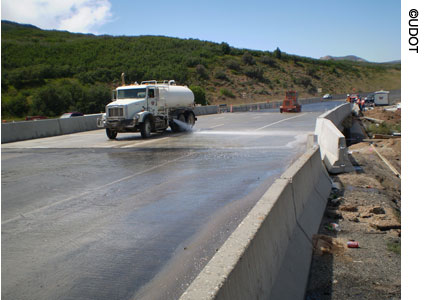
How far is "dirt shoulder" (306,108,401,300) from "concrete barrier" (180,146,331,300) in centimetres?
23

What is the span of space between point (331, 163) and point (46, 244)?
7.52m

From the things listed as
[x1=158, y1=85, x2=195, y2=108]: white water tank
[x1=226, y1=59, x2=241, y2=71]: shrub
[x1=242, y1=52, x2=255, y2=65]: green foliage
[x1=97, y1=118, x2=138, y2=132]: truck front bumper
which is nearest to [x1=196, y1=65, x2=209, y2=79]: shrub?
[x1=226, y1=59, x2=241, y2=71]: shrub

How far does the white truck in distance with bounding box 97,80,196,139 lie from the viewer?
21.5 meters

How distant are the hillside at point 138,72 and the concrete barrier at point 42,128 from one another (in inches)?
933

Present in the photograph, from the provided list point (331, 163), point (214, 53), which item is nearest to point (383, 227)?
point (331, 163)

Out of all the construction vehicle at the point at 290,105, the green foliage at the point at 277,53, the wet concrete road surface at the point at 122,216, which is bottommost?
the wet concrete road surface at the point at 122,216

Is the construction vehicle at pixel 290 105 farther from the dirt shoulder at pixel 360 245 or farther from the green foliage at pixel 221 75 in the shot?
the green foliage at pixel 221 75

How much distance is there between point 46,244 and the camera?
20.9ft

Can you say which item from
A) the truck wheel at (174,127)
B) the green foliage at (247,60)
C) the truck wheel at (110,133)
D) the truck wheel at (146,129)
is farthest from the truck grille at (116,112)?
the green foliage at (247,60)

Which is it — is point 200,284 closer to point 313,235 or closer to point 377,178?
point 313,235

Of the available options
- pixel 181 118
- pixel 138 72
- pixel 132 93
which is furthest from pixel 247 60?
pixel 132 93

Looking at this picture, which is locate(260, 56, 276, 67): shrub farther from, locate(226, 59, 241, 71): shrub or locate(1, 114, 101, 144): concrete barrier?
locate(1, 114, 101, 144): concrete barrier

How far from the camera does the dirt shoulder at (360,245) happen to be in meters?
5.07

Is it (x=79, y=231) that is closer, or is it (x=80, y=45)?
(x=79, y=231)
